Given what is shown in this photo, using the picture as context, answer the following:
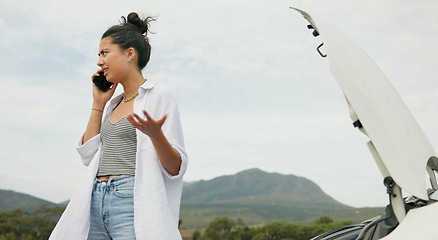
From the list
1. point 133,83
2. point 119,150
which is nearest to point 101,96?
point 133,83

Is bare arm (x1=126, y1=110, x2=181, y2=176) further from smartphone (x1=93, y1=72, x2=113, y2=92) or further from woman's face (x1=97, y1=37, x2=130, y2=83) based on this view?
smartphone (x1=93, y1=72, x2=113, y2=92)

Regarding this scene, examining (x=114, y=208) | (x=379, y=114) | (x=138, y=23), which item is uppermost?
(x=138, y=23)

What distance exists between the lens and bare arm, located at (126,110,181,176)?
6.84 ft

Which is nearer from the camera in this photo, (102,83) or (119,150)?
(119,150)

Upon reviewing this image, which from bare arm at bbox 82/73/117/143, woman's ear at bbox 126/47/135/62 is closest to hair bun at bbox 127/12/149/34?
woman's ear at bbox 126/47/135/62

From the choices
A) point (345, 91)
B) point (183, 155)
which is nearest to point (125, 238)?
point (183, 155)

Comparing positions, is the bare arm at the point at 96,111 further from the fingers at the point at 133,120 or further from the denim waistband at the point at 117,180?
the fingers at the point at 133,120

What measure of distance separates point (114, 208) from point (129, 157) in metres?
0.21

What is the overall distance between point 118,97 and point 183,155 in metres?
0.53

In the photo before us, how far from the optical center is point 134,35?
2539mm

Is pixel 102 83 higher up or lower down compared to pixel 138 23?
lower down

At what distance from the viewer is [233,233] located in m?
12.5

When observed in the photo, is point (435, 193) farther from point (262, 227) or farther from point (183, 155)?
point (262, 227)

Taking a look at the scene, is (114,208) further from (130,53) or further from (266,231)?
(266,231)
